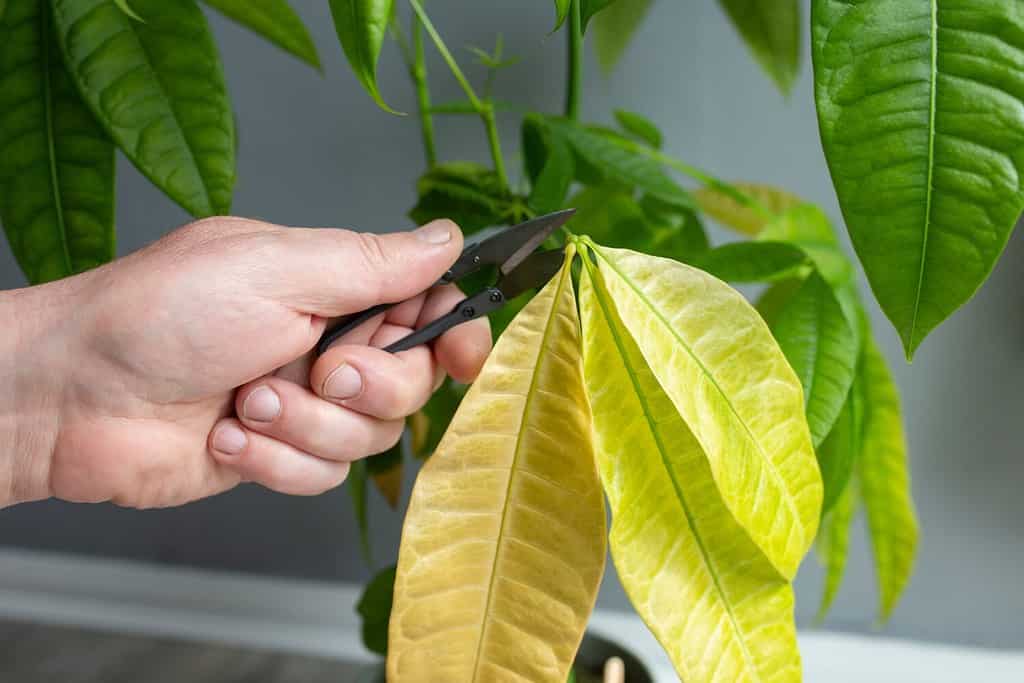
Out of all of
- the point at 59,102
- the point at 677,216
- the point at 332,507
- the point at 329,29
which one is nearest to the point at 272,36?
the point at 59,102

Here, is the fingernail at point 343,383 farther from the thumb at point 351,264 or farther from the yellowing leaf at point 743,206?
the yellowing leaf at point 743,206

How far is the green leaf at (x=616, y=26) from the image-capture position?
0.80 meters

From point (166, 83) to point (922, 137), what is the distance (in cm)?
40

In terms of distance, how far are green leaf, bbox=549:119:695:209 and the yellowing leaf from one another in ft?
0.71

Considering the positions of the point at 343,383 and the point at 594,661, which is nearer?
the point at 343,383

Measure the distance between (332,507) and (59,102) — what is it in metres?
0.72

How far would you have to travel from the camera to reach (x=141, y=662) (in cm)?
118

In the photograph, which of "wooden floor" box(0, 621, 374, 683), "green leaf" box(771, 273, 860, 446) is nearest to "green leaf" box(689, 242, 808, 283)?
"green leaf" box(771, 273, 860, 446)

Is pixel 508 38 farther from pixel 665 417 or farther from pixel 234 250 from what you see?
pixel 665 417

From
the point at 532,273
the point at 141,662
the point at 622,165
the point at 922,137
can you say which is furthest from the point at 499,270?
the point at 141,662

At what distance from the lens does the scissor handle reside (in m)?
0.52

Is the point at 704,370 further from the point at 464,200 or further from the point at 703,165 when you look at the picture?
the point at 703,165

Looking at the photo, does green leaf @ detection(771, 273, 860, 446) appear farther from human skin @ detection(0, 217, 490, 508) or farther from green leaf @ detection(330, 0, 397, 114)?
green leaf @ detection(330, 0, 397, 114)

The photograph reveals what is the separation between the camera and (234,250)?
51 cm
